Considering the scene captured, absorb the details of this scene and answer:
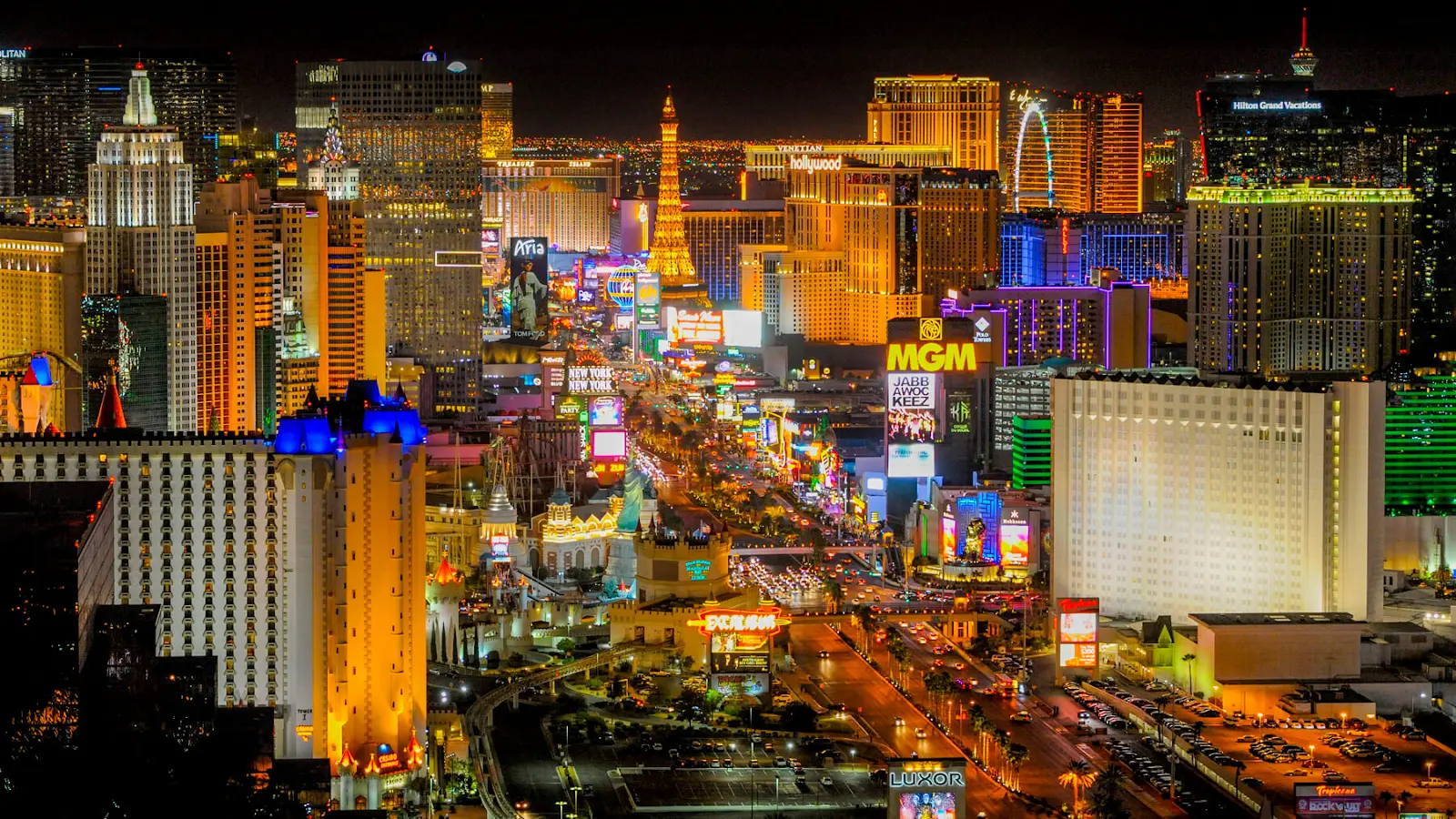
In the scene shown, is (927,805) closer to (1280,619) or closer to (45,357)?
(1280,619)

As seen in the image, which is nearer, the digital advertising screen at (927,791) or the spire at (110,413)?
the digital advertising screen at (927,791)

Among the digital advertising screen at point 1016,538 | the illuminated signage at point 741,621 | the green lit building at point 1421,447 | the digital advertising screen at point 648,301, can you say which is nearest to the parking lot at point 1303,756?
the illuminated signage at point 741,621

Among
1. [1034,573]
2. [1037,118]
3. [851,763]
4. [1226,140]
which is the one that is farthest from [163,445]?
[1037,118]

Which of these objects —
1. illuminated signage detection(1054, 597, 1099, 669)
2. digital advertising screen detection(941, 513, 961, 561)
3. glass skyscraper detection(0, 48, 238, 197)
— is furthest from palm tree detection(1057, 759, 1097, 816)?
glass skyscraper detection(0, 48, 238, 197)

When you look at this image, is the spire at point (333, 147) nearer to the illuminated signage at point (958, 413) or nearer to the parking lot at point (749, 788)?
the illuminated signage at point (958, 413)

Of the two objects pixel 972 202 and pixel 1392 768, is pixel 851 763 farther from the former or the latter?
pixel 972 202
